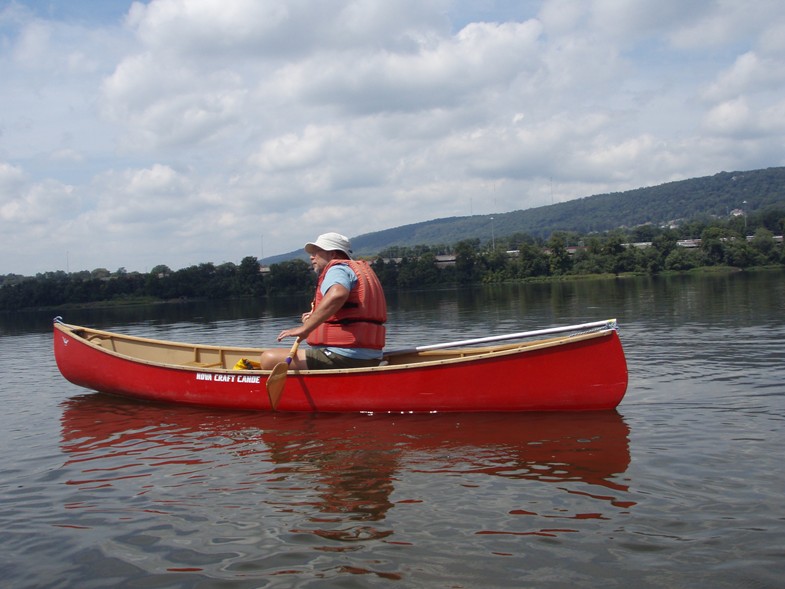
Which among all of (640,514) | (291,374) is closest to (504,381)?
(291,374)

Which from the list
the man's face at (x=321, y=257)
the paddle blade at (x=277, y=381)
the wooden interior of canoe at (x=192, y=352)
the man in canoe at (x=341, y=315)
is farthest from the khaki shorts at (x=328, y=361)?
the man's face at (x=321, y=257)

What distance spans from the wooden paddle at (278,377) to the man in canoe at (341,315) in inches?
6.7

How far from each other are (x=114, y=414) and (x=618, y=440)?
7657mm

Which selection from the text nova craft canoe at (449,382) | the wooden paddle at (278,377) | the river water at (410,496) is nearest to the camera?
the river water at (410,496)

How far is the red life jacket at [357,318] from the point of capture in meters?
9.04

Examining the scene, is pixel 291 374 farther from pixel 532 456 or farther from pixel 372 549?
pixel 372 549

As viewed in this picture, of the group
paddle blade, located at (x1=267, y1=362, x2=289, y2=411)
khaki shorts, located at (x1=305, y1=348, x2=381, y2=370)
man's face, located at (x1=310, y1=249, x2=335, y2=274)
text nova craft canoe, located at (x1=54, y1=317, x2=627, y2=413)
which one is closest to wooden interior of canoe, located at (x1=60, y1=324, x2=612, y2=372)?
text nova craft canoe, located at (x1=54, y1=317, x2=627, y2=413)

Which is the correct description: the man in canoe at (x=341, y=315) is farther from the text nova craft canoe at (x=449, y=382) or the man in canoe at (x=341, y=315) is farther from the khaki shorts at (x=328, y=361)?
the text nova craft canoe at (x=449, y=382)

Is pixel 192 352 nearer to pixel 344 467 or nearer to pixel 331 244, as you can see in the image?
pixel 331 244

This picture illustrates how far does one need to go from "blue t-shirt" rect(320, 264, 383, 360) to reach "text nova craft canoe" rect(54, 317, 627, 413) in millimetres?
334

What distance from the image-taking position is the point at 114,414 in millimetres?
10766

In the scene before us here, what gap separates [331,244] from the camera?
9.32 m

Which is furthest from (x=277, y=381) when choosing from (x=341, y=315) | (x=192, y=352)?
(x=192, y=352)

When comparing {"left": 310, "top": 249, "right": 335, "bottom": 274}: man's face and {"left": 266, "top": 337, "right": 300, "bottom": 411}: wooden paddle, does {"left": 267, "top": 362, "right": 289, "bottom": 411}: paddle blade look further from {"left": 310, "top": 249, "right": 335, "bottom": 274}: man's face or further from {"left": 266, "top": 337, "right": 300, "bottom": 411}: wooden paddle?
{"left": 310, "top": 249, "right": 335, "bottom": 274}: man's face
